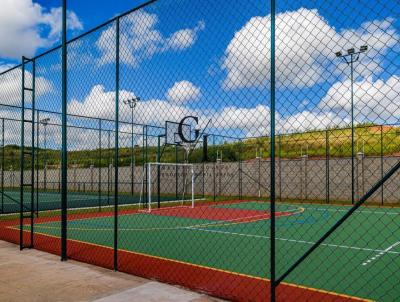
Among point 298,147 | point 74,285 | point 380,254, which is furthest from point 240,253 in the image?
point 298,147

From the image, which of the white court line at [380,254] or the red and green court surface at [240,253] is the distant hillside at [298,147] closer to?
the red and green court surface at [240,253]

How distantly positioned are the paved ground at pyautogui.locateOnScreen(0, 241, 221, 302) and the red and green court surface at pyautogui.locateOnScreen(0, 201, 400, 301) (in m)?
0.34

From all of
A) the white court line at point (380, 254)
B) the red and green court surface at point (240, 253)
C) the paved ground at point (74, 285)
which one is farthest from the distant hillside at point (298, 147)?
the paved ground at point (74, 285)

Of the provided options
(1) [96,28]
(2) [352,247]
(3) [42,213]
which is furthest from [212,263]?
(3) [42,213]

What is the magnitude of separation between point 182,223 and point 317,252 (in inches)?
208

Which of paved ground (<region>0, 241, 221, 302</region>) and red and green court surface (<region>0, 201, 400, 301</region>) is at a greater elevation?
paved ground (<region>0, 241, 221, 302</region>)

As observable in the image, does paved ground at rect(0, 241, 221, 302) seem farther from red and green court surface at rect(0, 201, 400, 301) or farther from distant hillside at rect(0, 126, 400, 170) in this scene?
distant hillside at rect(0, 126, 400, 170)

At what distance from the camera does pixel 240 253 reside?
7.05 meters

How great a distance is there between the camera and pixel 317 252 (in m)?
7.08

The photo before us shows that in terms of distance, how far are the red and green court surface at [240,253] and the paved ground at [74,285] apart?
34 cm

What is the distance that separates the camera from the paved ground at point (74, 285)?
4.26 m

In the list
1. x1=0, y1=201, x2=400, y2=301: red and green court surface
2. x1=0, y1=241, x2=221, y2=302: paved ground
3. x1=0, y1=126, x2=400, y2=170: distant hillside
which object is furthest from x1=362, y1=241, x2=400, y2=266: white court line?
x1=0, y1=126, x2=400, y2=170: distant hillside

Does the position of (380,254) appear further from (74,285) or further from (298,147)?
(298,147)

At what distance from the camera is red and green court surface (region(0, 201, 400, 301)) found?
481cm
